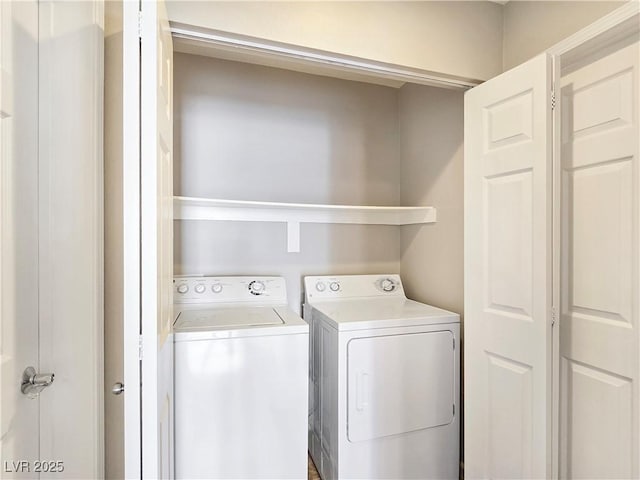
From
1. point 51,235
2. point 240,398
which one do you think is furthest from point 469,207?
point 51,235

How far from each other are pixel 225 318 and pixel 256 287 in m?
0.42

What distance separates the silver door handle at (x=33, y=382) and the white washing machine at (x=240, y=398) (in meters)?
0.55

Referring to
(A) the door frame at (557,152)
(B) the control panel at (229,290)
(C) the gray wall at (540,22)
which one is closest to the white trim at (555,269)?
(A) the door frame at (557,152)

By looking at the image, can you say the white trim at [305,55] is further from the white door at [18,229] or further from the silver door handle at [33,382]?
the silver door handle at [33,382]

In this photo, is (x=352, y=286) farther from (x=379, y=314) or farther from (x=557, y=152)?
(x=557, y=152)

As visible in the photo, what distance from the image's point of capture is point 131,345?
85 cm

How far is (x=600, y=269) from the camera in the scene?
1355 mm

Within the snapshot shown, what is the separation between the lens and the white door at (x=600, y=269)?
4.07 ft

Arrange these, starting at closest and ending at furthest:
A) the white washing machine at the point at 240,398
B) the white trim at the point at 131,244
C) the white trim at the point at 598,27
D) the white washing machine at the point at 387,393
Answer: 1. the white trim at the point at 131,244
2. the white trim at the point at 598,27
3. the white washing machine at the point at 240,398
4. the white washing machine at the point at 387,393

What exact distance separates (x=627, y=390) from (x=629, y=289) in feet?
1.21

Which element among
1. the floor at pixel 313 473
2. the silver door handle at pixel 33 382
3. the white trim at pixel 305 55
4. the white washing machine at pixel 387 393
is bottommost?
the floor at pixel 313 473

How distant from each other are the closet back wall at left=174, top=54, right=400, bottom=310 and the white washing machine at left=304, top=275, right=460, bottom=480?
0.60 metres

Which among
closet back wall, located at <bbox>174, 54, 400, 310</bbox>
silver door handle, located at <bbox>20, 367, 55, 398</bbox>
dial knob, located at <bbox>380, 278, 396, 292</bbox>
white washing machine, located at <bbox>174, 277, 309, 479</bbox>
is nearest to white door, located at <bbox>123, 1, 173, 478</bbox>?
silver door handle, located at <bbox>20, 367, 55, 398</bbox>

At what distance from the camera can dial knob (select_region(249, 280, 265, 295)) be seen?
85.8 inches
